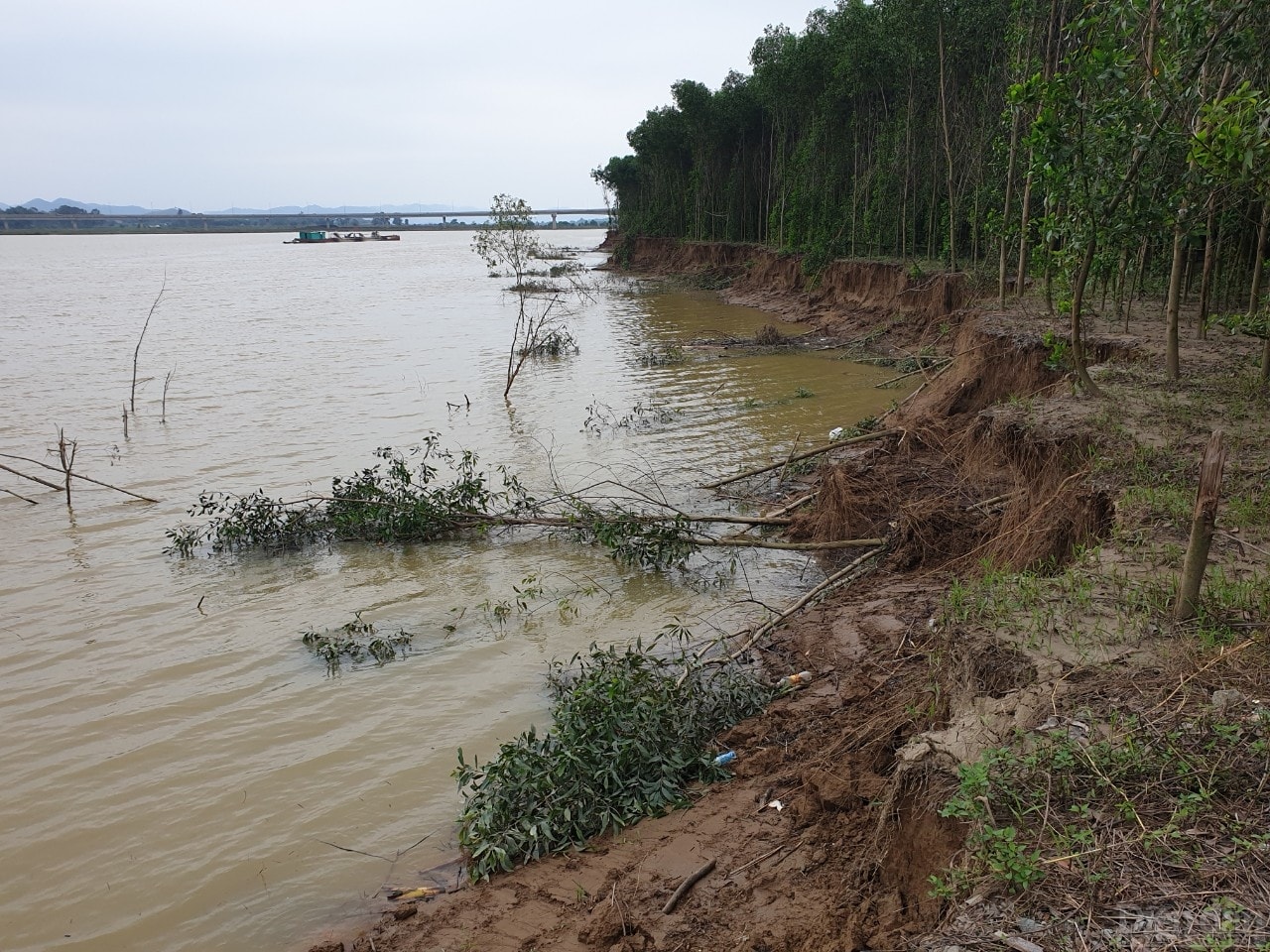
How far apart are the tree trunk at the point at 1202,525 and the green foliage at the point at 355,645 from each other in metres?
6.00

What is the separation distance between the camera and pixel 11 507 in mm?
11977

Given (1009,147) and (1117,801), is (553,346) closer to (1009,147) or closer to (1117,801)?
(1009,147)

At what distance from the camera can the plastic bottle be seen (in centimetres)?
618

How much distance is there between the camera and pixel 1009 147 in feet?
43.4

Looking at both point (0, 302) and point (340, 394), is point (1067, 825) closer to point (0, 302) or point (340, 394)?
point (340, 394)

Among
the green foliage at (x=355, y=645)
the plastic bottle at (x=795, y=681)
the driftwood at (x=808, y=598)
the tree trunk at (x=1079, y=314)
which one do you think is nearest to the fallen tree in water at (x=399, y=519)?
the driftwood at (x=808, y=598)

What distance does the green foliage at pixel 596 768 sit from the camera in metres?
4.81

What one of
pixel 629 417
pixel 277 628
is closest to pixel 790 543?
pixel 277 628

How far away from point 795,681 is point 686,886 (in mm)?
2386

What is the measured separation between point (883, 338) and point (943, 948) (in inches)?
827

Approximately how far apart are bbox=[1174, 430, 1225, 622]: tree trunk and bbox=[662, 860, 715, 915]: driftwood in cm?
277

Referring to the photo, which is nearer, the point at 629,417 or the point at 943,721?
the point at 943,721

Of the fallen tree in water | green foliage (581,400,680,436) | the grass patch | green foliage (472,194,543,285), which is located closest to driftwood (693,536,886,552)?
the fallen tree in water

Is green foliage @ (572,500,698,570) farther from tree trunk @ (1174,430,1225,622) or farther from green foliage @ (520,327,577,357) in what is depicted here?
green foliage @ (520,327,577,357)
